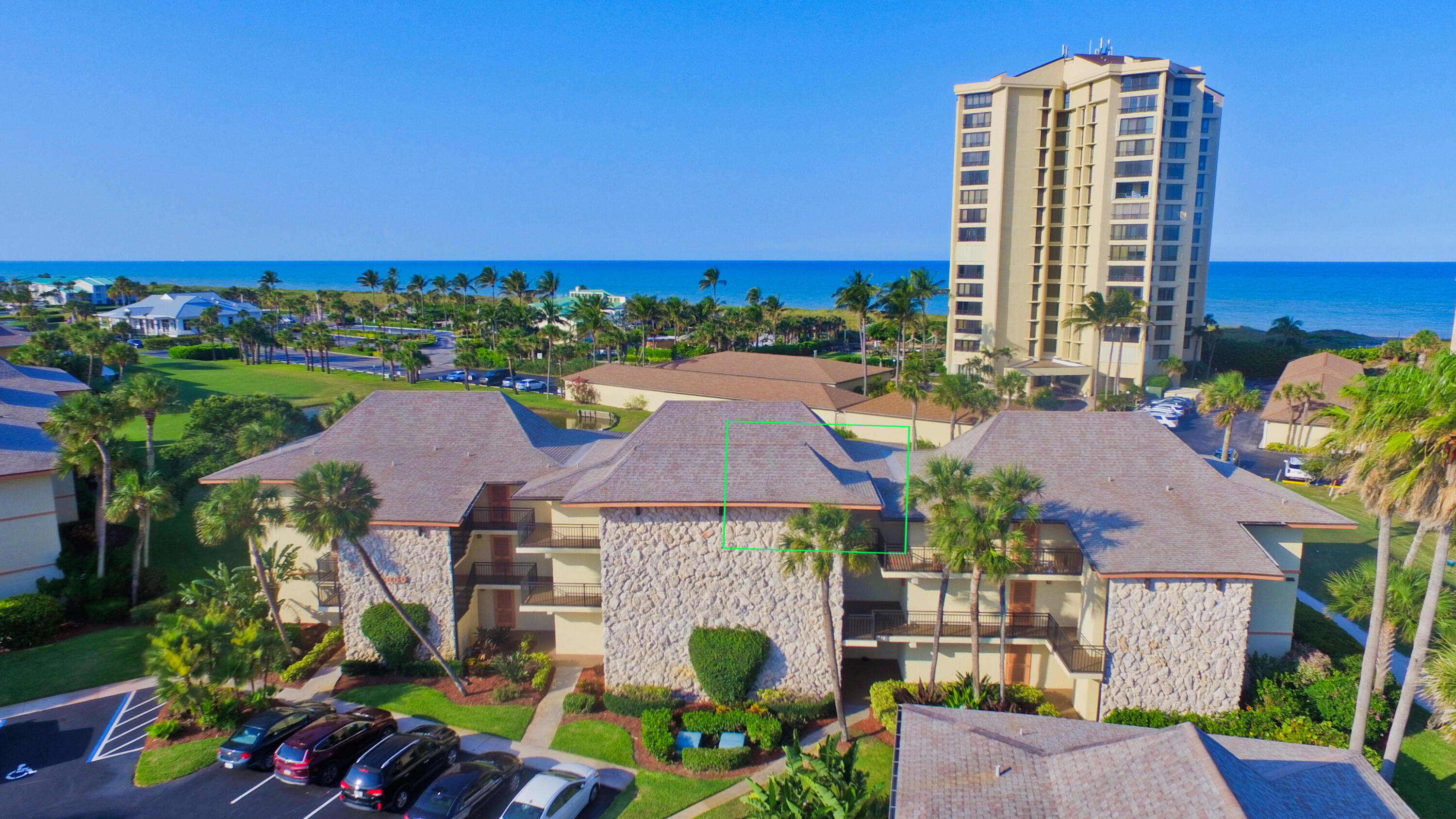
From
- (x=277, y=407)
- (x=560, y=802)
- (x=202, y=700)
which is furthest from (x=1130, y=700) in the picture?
(x=277, y=407)

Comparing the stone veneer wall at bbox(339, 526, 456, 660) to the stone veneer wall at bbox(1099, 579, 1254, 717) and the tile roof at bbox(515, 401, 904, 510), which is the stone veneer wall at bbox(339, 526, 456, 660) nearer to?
the tile roof at bbox(515, 401, 904, 510)

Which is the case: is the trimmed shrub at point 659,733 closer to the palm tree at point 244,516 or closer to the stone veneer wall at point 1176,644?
the palm tree at point 244,516

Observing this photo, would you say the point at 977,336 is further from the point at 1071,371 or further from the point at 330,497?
the point at 330,497

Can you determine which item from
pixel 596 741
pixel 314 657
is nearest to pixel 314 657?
pixel 314 657

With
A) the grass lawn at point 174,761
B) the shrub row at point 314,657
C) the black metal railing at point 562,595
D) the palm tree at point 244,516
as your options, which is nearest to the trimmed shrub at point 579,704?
the black metal railing at point 562,595

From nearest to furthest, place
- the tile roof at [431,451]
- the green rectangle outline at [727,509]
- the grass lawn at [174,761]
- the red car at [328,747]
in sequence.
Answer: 1. the red car at [328,747]
2. the grass lawn at [174,761]
3. the green rectangle outline at [727,509]
4. the tile roof at [431,451]

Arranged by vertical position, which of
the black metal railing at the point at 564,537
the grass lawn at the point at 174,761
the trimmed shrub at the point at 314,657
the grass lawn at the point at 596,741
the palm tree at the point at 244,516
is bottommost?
the grass lawn at the point at 596,741

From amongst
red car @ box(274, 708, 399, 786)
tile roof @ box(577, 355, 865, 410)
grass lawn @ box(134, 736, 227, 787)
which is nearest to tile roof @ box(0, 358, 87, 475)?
grass lawn @ box(134, 736, 227, 787)
